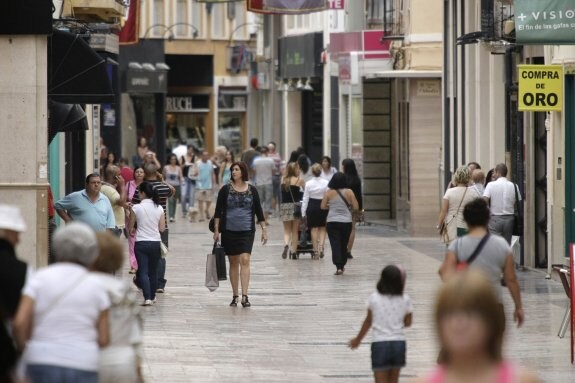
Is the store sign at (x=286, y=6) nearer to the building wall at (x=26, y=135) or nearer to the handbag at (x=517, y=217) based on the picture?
the handbag at (x=517, y=217)

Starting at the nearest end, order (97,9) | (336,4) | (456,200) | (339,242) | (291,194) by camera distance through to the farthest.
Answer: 1. (456,200)
2. (97,9)
3. (339,242)
4. (291,194)
5. (336,4)

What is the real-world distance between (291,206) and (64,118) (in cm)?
582

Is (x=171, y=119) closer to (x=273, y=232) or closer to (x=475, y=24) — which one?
(x=273, y=232)

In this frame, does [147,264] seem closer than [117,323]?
No

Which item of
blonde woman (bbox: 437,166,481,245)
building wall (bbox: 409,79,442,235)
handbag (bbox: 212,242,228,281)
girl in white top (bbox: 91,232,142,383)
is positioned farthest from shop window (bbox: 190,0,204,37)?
Answer: girl in white top (bbox: 91,232,142,383)

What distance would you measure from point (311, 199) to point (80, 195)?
351 inches

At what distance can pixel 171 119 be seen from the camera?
71.6m

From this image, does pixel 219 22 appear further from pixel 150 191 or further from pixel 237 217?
pixel 237 217

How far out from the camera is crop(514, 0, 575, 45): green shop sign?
19.3 metres

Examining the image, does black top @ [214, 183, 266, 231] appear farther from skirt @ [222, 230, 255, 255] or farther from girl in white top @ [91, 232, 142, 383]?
girl in white top @ [91, 232, 142, 383]

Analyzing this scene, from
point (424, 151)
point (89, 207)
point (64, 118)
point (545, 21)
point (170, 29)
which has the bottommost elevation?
point (89, 207)

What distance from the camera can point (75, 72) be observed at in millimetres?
20750

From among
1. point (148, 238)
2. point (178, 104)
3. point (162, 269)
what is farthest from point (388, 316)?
point (178, 104)

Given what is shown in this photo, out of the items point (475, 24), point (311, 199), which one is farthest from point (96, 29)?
point (475, 24)
